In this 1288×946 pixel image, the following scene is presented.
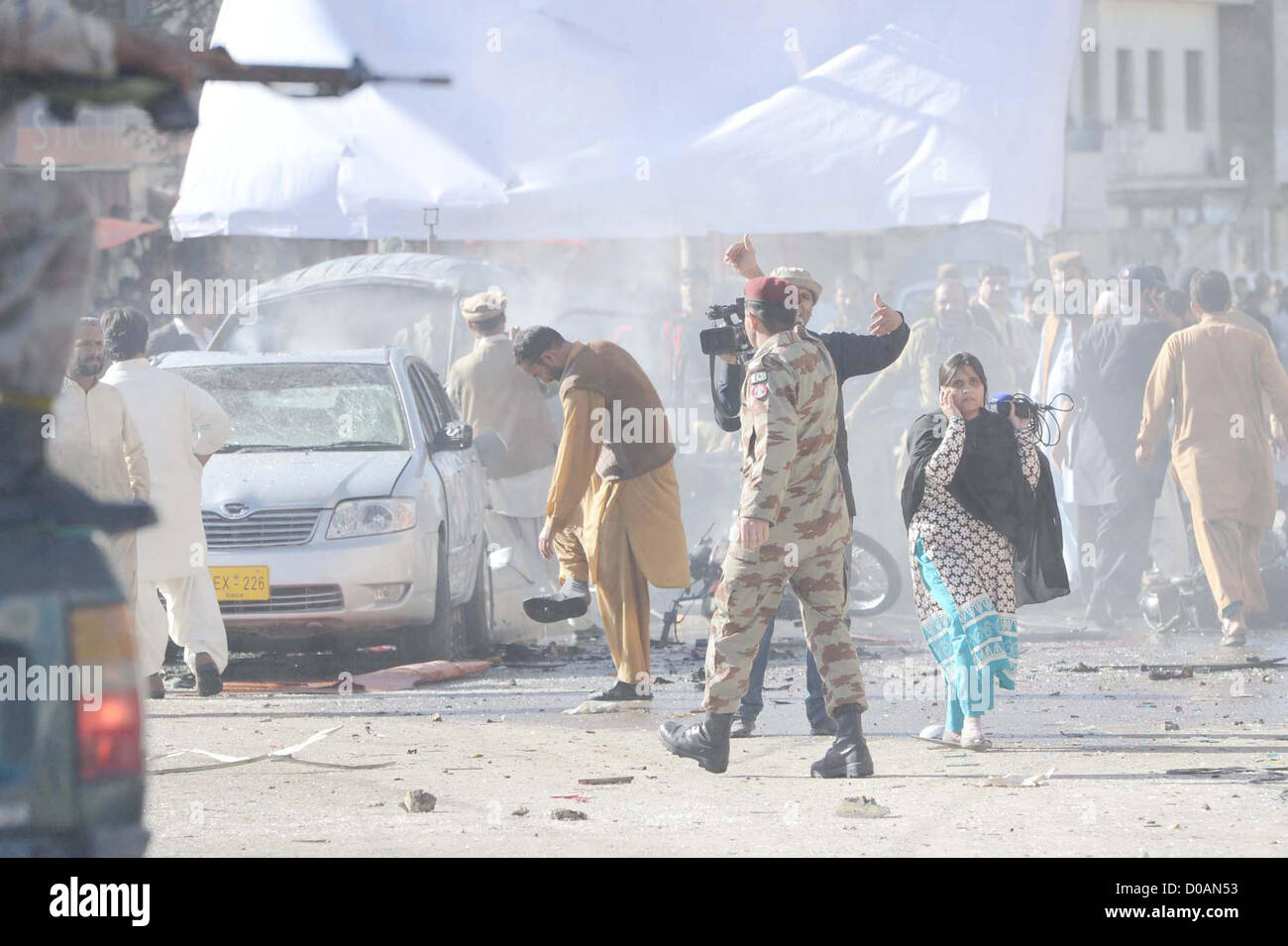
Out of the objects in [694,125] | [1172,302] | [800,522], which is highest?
[694,125]

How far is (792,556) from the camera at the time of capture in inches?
283

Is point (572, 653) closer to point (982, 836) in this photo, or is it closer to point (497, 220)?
point (497, 220)

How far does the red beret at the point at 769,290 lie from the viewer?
282 inches

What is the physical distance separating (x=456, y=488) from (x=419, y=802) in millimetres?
4583

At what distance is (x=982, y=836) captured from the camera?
614 cm

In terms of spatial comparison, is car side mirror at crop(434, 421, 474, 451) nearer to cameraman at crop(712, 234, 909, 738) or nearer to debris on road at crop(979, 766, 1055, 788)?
cameraman at crop(712, 234, 909, 738)

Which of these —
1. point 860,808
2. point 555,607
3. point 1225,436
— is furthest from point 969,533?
point 1225,436

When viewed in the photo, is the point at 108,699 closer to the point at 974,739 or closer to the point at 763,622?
the point at 763,622

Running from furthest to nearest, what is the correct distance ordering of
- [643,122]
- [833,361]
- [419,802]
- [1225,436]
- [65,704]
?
[643,122], [1225,436], [833,361], [419,802], [65,704]

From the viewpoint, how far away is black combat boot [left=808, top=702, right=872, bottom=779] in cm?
725

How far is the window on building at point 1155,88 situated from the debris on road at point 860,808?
63.4 meters

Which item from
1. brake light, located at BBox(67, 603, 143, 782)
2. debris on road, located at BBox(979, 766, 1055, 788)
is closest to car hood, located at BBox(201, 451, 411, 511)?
debris on road, located at BBox(979, 766, 1055, 788)
